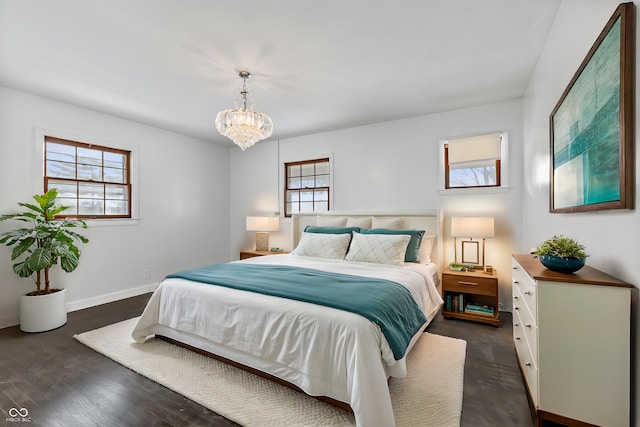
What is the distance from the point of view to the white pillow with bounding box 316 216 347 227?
13.9 feet

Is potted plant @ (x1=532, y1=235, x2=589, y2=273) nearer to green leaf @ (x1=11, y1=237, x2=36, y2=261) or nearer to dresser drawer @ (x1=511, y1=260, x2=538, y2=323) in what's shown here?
dresser drawer @ (x1=511, y1=260, x2=538, y2=323)

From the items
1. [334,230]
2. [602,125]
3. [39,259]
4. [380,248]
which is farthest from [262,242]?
[602,125]

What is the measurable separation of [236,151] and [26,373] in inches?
170

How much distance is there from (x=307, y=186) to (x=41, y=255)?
3.46 m

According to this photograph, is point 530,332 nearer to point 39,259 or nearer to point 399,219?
point 399,219

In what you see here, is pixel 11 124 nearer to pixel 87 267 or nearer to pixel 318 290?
pixel 87 267

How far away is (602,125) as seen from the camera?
1375mm

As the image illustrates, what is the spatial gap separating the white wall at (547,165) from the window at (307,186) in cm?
272

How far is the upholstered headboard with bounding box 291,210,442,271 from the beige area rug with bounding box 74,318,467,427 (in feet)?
4.08

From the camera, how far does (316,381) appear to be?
5.69 ft

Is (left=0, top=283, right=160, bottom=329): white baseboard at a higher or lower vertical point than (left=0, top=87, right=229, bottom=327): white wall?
lower

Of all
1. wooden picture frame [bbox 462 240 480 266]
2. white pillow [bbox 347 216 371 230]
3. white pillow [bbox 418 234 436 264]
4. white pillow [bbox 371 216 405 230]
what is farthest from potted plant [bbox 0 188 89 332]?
wooden picture frame [bbox 462 240 480 266]

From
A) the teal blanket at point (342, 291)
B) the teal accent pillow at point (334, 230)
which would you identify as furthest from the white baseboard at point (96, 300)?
the teal accent pillow at point (334, 230)

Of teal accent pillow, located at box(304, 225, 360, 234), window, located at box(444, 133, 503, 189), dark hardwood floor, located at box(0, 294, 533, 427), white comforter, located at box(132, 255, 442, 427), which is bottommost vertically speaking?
dark hardwood floor, located at box(0, 294, 533, 427)
